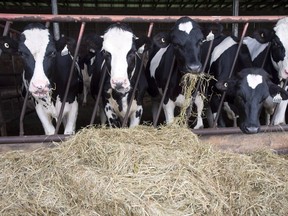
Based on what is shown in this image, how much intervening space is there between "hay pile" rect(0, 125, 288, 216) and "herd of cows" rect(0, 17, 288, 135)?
0.56 meters

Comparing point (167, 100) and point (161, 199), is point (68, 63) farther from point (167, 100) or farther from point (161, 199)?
point (161, 199)

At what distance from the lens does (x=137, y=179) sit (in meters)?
2.40

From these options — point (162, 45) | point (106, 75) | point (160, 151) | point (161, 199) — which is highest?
point (162, 45)

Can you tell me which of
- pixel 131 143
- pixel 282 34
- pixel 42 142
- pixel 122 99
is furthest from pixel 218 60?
pixel 42 142

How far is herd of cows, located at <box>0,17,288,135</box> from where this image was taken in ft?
10.7

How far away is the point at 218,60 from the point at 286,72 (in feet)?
3.19

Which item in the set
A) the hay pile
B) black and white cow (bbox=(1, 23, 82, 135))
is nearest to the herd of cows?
black and white cow (bbox=(1, 23, 82, 135))

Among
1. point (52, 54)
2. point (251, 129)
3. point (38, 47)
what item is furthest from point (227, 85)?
point (38, 47)

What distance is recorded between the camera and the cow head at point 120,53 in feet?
10.2

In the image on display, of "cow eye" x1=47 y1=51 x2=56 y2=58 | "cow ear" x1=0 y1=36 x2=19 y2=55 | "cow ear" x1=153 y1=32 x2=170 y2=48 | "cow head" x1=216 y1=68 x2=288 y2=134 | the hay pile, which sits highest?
"cow ear" x1=153 y1=32 x2=170 y2=48

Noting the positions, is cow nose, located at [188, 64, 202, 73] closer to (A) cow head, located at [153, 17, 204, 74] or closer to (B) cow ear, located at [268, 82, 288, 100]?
(A) cow head, located at [153, 17, 204, 74]

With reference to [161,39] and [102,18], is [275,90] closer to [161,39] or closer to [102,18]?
[161,39]

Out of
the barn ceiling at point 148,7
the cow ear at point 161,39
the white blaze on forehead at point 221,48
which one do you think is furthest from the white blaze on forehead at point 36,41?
the barn ceiling at point 148,7

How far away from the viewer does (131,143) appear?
9.05 ft
